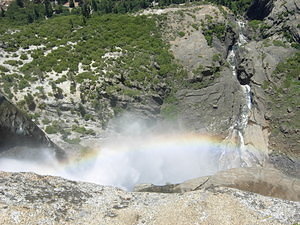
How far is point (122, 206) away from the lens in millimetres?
17344

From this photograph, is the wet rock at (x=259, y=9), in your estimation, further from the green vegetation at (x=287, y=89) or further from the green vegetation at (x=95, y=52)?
the green vegetation at (x=95, y=52)

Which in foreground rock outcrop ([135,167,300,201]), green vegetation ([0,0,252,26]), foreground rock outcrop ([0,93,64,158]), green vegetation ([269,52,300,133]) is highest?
green vegetation ([0,0,252,26])

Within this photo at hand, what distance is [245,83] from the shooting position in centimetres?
4303

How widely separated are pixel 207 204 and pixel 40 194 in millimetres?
9570

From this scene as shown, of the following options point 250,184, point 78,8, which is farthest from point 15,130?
point 78,8

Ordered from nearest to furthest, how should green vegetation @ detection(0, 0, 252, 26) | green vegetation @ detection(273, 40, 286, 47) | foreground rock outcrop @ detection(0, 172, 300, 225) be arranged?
foreground rock outcrop @ detection(0, 172, 300, 225)
green vegetation @ detection(273, 40, 286, 47)
green vegetation @ detection(0, 0, 252, 26)

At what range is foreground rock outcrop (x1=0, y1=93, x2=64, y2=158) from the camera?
21938 mm

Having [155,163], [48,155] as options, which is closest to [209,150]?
[155,163]

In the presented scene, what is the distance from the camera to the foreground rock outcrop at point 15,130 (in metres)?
21.9

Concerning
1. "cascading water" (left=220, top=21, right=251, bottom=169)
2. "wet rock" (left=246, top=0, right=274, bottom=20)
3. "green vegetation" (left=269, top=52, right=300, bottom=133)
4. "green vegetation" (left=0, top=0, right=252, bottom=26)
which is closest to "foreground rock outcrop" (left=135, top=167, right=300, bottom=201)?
"cascading water" (left=220, top=21, right=251, bottom=169)

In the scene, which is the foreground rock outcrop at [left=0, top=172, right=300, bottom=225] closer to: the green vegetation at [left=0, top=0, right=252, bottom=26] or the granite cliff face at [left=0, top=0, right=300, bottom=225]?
the granite cliff face at [left=0, top=0, right=300, bottom=225]

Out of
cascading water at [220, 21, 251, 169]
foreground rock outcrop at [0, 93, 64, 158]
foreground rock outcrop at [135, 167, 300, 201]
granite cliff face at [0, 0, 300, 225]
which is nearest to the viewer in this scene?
granite cliff face at [0, 0, 300, 225]

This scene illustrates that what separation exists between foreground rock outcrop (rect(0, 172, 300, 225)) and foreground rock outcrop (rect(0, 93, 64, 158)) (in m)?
4.73

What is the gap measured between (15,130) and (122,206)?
11.4 m
